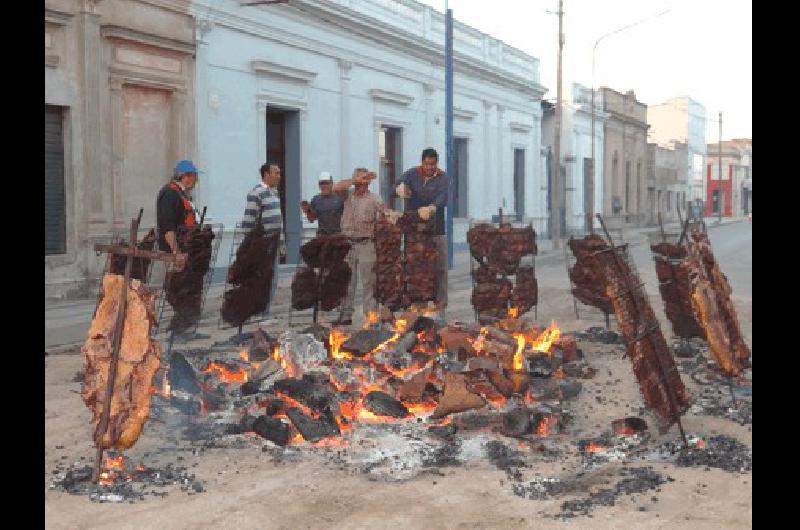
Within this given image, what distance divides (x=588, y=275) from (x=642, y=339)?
15.3 ft

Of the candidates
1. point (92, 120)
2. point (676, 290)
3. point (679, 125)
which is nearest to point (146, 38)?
point (92, 120)

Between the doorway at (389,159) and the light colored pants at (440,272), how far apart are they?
12.9 metres

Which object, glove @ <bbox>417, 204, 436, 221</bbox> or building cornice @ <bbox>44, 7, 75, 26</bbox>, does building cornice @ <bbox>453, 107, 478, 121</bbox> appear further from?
glove @ <bbox>417, 204, 436, 221</bbox>

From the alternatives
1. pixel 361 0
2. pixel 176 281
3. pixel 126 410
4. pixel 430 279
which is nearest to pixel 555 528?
pixel 126 410

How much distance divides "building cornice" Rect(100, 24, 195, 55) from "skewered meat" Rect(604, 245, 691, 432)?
35.4 feet

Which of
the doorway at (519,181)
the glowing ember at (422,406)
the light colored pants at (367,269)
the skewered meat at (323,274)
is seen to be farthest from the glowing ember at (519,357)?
the doorway at (519,181)

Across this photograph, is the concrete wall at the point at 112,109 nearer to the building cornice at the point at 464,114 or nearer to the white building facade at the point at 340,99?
the white building facade at the point at 340,99

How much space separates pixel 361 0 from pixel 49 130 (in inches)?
407

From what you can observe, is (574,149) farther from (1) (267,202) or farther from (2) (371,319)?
(2) (371,319)

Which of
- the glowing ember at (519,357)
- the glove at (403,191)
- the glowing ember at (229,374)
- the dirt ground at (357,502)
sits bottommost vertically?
the dirt ground at (357,502)

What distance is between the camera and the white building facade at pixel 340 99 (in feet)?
56.0

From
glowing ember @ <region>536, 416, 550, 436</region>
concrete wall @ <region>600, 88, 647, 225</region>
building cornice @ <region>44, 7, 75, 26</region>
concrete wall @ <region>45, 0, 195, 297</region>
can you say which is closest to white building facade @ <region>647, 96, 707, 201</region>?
concrete wall @ <region>600, 88, 647, 225</region>

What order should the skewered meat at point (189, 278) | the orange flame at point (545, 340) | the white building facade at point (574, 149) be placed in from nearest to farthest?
the orange flame at point (545, 340)
the skewered meat at point (189, 278)
the white building facade at point (574, 149)

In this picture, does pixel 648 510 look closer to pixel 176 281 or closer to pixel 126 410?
pixel 126 410
